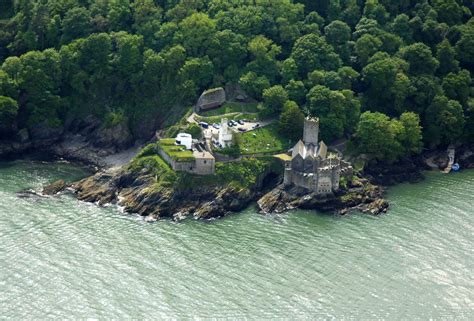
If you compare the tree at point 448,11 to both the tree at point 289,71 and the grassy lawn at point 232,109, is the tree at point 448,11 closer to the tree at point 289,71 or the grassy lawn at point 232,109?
the tree at point 289,71

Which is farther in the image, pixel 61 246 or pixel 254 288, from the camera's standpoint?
pixel 61 246

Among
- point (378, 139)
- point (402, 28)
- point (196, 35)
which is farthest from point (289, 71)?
point (402, 28)

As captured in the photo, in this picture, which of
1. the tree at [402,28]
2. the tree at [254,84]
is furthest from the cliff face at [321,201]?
the tree at [402,28]

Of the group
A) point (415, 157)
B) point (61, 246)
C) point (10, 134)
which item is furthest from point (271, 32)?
point (61, 246)

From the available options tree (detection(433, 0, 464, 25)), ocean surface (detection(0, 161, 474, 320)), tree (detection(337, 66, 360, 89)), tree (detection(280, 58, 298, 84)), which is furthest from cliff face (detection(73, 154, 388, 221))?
tree (detection(433, 0, 464, 25))

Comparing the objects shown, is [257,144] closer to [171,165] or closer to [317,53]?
[171,165]

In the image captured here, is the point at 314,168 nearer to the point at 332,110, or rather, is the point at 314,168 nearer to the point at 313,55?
the point at 332,110
